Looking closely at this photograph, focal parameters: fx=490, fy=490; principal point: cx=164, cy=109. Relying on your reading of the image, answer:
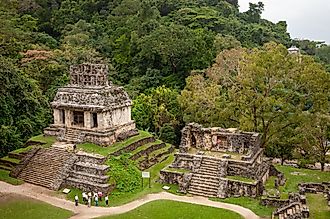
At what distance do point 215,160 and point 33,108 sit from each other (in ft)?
46.6

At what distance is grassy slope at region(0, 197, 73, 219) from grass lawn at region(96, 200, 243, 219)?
8.33ft

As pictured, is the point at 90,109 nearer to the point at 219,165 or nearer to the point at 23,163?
the point at 23,163

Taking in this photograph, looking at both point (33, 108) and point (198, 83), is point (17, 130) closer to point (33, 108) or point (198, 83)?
point (33, 108)

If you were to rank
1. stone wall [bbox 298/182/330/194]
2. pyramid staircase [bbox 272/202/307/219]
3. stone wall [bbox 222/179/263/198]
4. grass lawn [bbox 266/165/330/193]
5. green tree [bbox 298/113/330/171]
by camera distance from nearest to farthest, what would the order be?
1. pyramid staircase [bbox 272/202/307/219]
2. stone wall [bbox 222/179/263/198]
3. stone wall [bbox 298/182/330/194]
4. grass lawn [bbox 266/165/330/193]
5. green tree [bbox 298/113/330/171]

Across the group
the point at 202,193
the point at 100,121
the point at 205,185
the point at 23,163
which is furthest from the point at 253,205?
the point at 23,163

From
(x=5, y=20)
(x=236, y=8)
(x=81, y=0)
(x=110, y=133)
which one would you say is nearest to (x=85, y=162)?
(x=110, y=133)

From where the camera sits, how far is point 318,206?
931 inches

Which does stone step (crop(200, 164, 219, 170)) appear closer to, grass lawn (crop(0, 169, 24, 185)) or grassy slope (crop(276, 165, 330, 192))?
grassy slope (crop(276, 165, 330, 192))

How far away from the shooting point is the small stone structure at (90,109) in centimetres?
3047

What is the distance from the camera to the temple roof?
30609mm

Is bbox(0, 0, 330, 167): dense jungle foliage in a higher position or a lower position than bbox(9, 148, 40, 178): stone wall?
higher

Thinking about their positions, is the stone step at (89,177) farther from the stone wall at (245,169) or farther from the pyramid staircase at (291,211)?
the pyramid staircase at (291,211)

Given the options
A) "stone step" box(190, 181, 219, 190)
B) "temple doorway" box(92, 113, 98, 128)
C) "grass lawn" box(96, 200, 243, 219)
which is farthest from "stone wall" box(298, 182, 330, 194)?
"temple doorway" box(92, 113, 98, 128)

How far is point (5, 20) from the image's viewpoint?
27.2 metres
